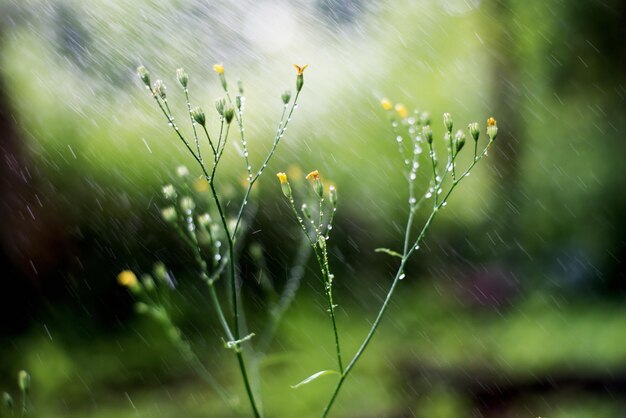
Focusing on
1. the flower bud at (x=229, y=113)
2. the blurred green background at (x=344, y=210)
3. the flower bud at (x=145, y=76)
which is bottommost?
the blurred green background at (x=344, y=210)

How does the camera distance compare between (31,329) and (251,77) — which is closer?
(31,329)

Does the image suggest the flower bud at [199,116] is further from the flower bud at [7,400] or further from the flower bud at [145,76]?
the flower bud at [7,400]

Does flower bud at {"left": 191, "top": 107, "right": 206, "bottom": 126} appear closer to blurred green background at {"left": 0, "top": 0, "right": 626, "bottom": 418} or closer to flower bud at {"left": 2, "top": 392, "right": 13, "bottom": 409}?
flower bud at {"left": 2, "top": 392, "right": 13, "bottom": 409}

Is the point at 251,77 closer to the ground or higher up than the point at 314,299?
higher up

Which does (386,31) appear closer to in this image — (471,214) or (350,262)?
(471,214)

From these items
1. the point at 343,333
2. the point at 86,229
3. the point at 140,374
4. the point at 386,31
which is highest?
the point at 386,31

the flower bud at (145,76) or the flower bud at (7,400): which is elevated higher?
the flower bud at (145,76)

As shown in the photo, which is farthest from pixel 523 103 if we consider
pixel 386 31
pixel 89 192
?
pixel 89 192

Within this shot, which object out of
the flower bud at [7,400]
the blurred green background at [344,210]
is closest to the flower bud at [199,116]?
the flower bud at [7,400]

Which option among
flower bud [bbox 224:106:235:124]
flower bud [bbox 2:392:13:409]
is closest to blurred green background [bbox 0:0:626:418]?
flower bud [bbox 2:392:13:409]

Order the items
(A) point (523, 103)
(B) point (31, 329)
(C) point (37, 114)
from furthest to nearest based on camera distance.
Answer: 1. (A) point (523, 103)
2. (C) point (37, 114)
3. (B) point (31, 329)
